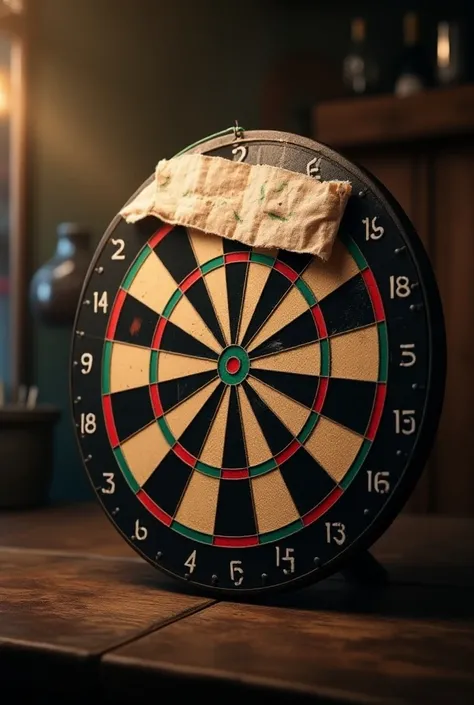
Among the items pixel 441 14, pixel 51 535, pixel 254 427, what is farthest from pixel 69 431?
pixel 441 14

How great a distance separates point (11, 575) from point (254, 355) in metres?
0.48

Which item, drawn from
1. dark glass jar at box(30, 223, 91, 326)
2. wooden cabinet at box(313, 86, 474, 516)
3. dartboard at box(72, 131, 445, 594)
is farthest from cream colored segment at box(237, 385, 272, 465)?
wooden cabinet at box(313, 86, 474, 516)

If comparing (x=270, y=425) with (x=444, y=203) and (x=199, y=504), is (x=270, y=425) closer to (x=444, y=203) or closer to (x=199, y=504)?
(x=199, y=504)

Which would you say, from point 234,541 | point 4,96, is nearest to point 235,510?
point 234,541

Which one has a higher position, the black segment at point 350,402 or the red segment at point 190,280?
the red segment at point 190,280

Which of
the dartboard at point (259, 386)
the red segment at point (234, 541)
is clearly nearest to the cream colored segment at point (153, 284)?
the dartboard at point (259, 386)

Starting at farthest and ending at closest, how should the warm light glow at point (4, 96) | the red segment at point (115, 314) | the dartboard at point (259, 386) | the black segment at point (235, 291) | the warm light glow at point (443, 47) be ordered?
the warm light glow at point (443, 47) < the warm light glow at point (4, 96) < the red segment at point (115, 314) < the black segment at point (235, 291) < the dartboard at point (259, 386)

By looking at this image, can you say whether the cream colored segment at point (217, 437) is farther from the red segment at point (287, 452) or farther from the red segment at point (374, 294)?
the red segment at point (374, 294)

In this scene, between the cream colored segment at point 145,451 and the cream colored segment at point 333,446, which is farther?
the cream colored segment at point 145,451

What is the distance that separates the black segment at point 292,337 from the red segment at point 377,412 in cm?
11

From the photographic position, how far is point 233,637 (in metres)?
0.89

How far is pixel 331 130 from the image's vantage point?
3.11 m

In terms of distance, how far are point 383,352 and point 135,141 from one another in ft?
7.33

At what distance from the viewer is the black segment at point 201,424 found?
3.69 feet
